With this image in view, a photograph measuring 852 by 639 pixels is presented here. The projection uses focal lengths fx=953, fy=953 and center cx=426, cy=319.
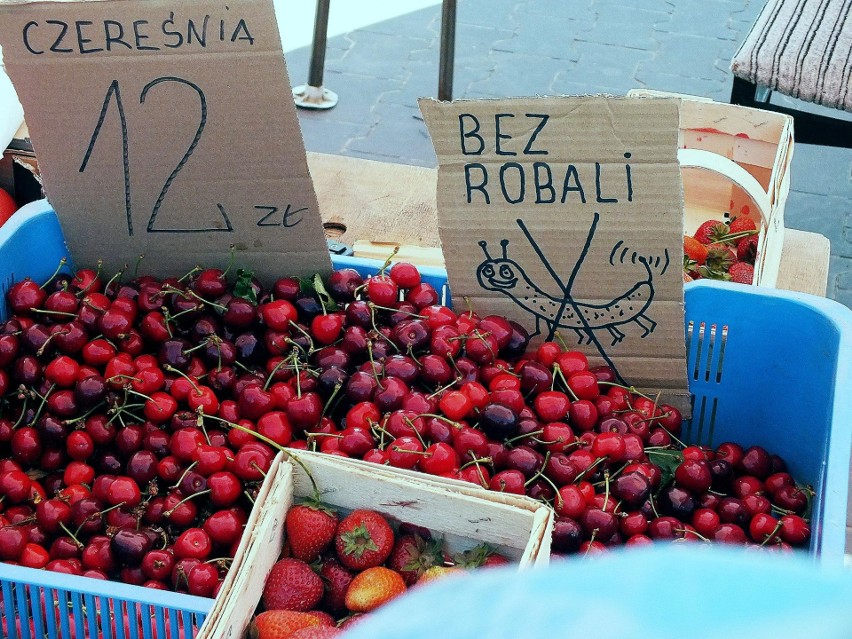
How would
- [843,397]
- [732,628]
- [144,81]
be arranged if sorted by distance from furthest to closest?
[144,81] → [843,397] → [732,628]

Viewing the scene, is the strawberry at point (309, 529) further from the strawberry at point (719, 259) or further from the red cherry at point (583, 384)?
the strawberry at point (719, 259)

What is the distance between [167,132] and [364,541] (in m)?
0.79

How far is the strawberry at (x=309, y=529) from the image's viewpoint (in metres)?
1.12

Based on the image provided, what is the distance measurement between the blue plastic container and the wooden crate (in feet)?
0.97

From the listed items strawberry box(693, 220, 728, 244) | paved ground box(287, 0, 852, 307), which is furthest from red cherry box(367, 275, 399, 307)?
paved ground box(287, 0, 852, 307)

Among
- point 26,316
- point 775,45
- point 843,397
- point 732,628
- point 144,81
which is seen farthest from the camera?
point 775,45

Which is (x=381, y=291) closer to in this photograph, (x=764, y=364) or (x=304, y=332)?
(x=304, y=332)

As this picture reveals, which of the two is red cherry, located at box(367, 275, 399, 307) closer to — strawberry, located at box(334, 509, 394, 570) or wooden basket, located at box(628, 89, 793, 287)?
strawberry, located at box(334, 509, 394, 570)

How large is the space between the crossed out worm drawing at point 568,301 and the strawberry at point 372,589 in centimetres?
64

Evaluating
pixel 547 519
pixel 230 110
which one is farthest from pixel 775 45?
pixel 547 519

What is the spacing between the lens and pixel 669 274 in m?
1.55

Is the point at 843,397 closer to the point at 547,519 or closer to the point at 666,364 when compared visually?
the point at 666,364

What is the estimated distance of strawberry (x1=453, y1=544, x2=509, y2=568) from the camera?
1091mm

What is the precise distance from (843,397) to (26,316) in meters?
1.31
